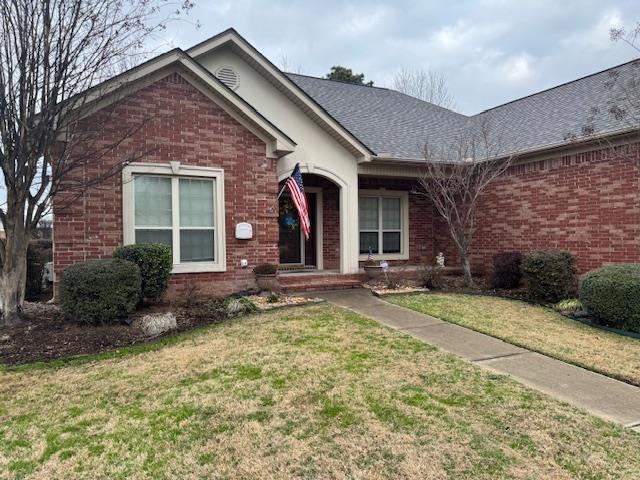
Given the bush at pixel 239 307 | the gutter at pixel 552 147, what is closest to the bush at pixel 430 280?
the gutter at pixel 552 147

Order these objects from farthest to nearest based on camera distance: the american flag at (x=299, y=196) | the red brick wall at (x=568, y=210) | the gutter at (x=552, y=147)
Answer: the american flag at (x=299, y=196) < the red brick wall at (x=568, y=210) < the gutter at (x=552, y=147)

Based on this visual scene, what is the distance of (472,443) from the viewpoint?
3389 millimetres

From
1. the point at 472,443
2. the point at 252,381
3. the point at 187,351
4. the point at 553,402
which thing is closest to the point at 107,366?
the point at 187,351

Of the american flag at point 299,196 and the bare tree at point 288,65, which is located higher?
the bare tree at point 288,65

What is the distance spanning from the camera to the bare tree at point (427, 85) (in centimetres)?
3278

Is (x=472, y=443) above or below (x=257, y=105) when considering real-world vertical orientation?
below

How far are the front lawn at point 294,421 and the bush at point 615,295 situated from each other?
144 inches

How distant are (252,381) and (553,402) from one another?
2983mm

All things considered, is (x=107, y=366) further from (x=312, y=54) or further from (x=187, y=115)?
(x=312, y=54)

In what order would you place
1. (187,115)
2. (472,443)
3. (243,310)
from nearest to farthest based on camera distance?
(472,443), (243,310), (187,115)

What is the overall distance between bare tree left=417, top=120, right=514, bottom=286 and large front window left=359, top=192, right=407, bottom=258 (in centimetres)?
145

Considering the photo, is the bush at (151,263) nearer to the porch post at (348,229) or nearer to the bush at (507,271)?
the porch post at (348,229)

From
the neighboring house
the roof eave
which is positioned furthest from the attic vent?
the roof eave

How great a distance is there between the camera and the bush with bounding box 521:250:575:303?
913 cm
